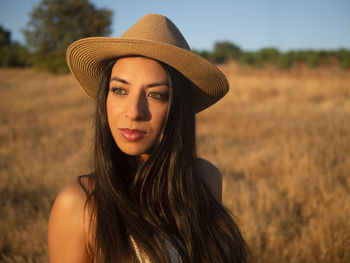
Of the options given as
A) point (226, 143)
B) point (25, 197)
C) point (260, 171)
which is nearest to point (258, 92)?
point (226, 143)

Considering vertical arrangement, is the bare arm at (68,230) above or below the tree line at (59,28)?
below

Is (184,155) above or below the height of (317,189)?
above

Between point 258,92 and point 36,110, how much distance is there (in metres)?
9.88

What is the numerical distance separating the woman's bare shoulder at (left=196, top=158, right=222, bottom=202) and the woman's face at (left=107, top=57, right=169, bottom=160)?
0.53m

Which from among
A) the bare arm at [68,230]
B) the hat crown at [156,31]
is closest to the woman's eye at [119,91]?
the hat crown at [156,31]

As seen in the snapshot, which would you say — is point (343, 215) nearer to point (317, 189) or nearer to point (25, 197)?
point (317, 189)

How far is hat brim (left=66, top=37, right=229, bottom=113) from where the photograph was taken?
139cm

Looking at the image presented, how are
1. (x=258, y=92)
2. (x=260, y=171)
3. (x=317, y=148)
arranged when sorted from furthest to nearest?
(x=258, y=92)
(x=317, y=148)
(x=260, y=171)

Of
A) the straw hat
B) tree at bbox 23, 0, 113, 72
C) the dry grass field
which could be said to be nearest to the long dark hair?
the straw hat

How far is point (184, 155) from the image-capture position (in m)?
1.62

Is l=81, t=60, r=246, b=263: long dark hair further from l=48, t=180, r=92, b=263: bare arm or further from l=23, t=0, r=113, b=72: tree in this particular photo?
l=23, t=0, r=113, b=72: tree

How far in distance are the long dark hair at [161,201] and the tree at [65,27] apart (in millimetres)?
1809

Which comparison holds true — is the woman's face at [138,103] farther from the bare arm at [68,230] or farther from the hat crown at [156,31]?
the bare arm at [68,230]

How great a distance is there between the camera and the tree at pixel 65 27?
310cm
